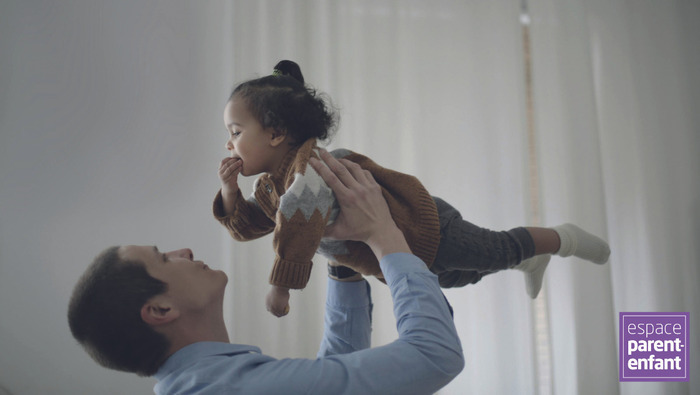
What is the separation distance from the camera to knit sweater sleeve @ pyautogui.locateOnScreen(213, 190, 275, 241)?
1179mm

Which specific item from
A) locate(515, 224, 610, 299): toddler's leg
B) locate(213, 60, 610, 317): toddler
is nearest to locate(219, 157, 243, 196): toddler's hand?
locate(213, 60, 610, 317): toddler

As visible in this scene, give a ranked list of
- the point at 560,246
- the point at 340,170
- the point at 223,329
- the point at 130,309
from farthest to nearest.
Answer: the point at 560,246 < the point at 340,170 < the point at 223,329 < the point at 130,309

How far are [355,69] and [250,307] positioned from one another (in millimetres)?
1231

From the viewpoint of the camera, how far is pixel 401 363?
69cm

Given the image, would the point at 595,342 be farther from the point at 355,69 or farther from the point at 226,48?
the point at 226,48

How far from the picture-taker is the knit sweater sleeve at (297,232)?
0.94 meters

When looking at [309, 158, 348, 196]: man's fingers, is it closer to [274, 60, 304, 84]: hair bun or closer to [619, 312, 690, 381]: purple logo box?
[274, 60, 304, 84]: hair bun

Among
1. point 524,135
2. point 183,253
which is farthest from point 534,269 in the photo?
point 183,253

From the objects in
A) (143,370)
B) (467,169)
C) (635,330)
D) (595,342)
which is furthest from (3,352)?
(635,330)

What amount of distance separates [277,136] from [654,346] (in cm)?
222

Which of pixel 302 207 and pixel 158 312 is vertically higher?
pixel 302 207

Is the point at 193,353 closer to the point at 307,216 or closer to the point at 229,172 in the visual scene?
the point at 307,216

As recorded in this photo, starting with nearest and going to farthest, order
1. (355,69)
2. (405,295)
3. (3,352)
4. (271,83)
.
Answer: (405,295) → (271,83) → (3,352) → (355,69)

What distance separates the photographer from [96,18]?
2.05m
